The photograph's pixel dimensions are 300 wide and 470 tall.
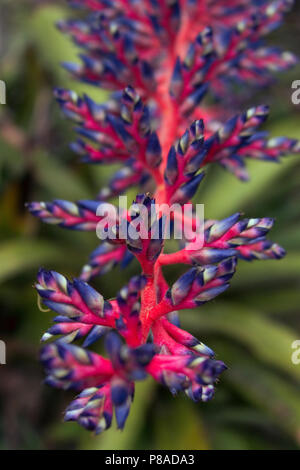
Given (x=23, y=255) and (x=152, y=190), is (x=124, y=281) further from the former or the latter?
(x=152, y=190)

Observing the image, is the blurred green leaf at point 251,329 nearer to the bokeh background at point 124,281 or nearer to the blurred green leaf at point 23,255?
the bokeh background at point 124,281

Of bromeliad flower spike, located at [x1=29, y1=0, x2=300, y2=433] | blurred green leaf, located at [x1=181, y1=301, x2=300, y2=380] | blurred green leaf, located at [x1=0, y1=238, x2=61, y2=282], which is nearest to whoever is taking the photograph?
bromeliad flower spike, located at [x1=29, y1=0, x2=300, y2=433]

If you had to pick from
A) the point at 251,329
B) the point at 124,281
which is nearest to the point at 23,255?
the point at 124,281

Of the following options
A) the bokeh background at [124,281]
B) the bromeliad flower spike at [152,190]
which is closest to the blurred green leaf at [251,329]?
the bokeh background at [124,281]

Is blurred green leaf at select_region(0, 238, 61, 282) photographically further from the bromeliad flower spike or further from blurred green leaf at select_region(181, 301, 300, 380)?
the bromeliad flower spike

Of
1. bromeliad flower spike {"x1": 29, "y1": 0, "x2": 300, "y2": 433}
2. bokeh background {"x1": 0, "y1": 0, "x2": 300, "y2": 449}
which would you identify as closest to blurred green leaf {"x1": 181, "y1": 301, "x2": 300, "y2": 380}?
bokeh background {"x1": 0, "y1": 0, "x2": 300, "y2": 449}

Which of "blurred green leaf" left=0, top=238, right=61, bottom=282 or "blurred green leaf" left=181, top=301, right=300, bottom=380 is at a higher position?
"blurred green leaf" left=0, top=238, right=61, bottom=282
